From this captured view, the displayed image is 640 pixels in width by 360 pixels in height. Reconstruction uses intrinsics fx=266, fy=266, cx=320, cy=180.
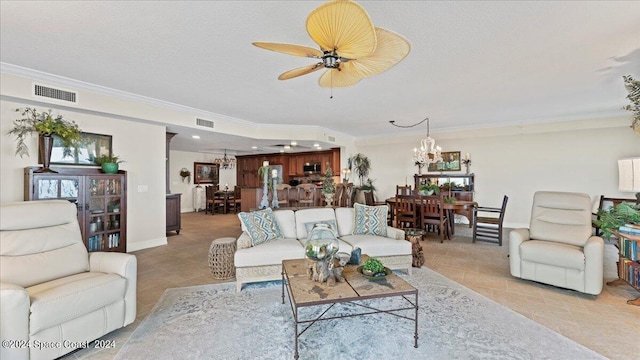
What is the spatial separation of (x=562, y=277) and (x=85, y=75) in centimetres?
636

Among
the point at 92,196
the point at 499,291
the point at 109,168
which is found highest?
the point at 109,168

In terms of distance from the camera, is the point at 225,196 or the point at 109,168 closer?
the point at 109,168

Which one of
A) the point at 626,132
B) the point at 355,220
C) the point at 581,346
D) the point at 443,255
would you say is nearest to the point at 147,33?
the point at 355,220

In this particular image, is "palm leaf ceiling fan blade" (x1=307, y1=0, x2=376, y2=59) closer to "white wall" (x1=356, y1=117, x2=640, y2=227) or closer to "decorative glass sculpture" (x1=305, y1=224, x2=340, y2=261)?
"decorative glass sculpture" (x1=305, y1=224, x2=340, y2=261)

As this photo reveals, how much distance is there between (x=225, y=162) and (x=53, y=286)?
892 centimetres

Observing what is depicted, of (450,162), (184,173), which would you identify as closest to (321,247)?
(450,162)

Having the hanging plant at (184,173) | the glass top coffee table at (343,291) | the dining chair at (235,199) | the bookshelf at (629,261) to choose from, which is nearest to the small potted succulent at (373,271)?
the glass top coffee table at (343,291)

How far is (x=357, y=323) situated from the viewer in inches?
93.6

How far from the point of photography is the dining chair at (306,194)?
644cm

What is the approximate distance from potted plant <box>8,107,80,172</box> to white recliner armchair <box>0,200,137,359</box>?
1.68m

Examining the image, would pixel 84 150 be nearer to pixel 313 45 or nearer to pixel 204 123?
pixel 204 123

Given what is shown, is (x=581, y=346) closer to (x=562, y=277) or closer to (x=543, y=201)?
(x=562, y=277)

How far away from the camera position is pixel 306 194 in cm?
661

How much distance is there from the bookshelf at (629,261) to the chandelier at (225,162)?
1038 cm
